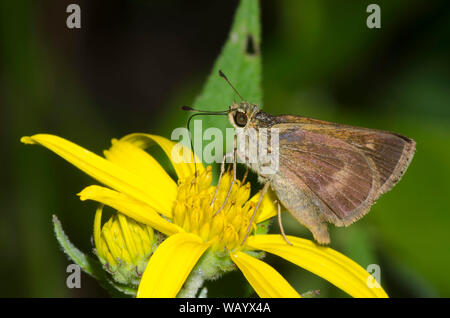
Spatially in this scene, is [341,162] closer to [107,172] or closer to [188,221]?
[188,221]

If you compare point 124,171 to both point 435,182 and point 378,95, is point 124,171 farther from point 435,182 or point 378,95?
point 378,95

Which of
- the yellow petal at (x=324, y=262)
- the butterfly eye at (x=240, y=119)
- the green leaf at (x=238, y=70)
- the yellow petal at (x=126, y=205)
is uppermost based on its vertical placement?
the green leaf at (x=238, y=70)

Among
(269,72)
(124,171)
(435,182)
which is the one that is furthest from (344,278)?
(269,72)

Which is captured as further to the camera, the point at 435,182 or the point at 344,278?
the point at 435,182

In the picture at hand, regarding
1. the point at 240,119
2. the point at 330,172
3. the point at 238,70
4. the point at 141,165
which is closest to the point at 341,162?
the point at 330,172

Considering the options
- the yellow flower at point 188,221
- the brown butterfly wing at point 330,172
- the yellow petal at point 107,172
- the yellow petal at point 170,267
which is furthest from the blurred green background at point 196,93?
the yellow petal at point 170,267

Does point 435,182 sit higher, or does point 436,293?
point 435,182

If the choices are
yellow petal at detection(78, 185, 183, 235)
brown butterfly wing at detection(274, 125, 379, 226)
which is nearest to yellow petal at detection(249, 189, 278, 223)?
brown butterfly wing at detection(274, 125, 379, 226)

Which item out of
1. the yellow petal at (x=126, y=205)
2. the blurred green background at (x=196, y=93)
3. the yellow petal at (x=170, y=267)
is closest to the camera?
the yellow petal at (x=170, y=267)

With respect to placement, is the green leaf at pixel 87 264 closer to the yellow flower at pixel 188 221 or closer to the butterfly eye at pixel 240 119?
the yellow flower at pixel 188 221
